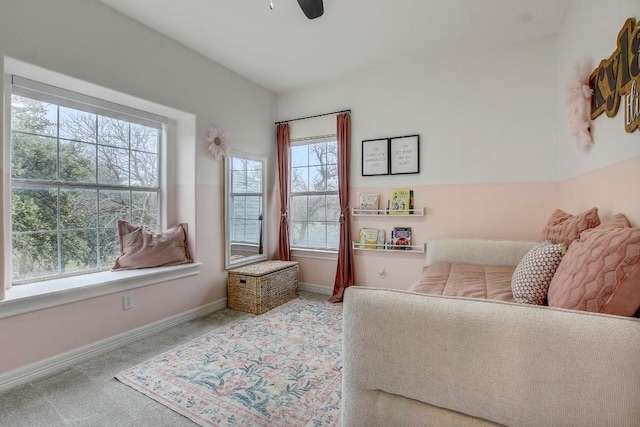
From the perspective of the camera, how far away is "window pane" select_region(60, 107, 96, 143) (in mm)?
2328

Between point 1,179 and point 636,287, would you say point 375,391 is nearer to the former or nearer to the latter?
point 636,287

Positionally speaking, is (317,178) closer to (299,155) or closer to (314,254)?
(299,155)

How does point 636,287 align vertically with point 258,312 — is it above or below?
above

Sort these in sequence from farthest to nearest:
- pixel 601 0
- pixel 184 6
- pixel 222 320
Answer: pixel 222 320 < pixel 184 6 < pixel 601 0

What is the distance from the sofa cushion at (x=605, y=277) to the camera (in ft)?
3.06

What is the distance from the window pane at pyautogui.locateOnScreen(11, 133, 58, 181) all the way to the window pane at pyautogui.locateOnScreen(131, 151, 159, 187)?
0.59 meters

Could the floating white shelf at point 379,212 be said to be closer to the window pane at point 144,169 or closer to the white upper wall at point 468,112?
the white upper wall at point 468,112

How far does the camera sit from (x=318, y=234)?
12.9ft

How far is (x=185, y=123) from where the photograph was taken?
306 cm

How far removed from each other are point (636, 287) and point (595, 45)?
5.81 ft

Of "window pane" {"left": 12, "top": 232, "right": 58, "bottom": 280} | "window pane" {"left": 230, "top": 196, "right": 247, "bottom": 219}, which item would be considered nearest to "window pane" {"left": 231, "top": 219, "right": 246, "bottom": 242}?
"window pane" {"left": 230, "top": 196, "right": 247, "bottom": 219}

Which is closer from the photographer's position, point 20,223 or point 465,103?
point 20,223

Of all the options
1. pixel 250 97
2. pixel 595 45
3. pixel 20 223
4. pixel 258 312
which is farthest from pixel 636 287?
pixel 250 97

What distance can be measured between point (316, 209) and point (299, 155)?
0.78m
